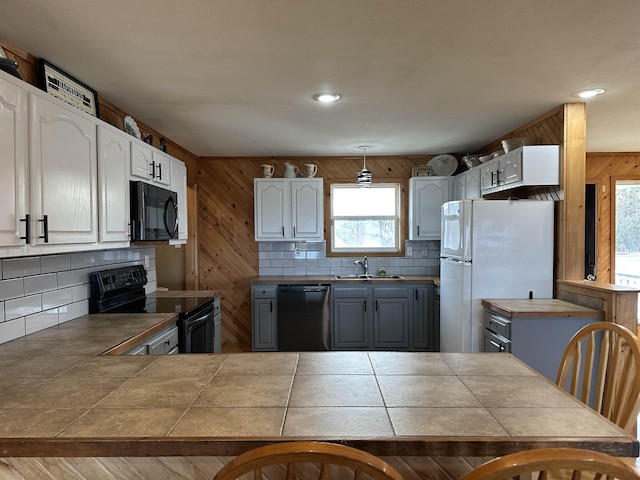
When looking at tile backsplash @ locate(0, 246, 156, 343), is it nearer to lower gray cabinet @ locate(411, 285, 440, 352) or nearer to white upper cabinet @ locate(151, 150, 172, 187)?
white upper cabinet @ locate(151, 150, 172, 187)

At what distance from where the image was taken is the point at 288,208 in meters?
4.58

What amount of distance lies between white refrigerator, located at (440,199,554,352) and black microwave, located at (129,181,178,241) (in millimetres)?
2402

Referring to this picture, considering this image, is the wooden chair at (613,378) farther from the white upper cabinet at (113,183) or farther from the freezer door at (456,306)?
the white upper cabinet at (113,183)

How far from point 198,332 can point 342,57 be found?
2.10m

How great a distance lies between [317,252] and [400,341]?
1472 millimetres

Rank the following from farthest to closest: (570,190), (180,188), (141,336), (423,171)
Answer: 1. (423,171)
2. (180,188)
3. (570,190)
4. (141,336)

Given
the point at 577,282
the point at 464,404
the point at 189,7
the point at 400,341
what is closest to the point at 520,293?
the point at 577,282

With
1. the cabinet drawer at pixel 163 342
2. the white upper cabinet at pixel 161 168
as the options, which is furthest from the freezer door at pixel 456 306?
the white upper cabinet at pixel 161 168

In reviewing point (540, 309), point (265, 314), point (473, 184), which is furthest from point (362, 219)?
point (540, 309)

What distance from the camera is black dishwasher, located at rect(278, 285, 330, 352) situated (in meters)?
4.32

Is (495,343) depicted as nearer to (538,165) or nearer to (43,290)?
(538,165)

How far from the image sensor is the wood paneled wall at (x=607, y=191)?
4902mm

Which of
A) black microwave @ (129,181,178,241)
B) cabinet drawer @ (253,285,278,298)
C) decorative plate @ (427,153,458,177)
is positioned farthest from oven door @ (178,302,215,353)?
decorative plate @ (427,153,458,177)

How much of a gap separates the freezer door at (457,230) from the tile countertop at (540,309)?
1.53 feet
